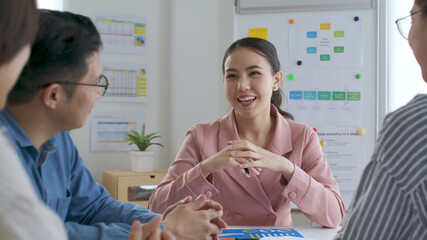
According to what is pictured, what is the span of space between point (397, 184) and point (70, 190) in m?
1.03

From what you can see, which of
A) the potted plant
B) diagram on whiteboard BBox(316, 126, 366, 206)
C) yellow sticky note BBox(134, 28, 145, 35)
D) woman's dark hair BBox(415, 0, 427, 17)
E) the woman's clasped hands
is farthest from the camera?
yellow sticky note BBox(134, 28, 145, 35)

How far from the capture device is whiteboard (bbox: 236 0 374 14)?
3.21 metres

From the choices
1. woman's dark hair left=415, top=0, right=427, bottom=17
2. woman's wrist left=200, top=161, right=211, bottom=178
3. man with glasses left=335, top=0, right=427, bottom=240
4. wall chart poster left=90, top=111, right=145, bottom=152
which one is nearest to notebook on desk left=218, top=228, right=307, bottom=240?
woman's wrist left=200, top=161, right=211, bottom=178

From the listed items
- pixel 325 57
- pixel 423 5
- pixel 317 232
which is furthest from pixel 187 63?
pixel 423 5

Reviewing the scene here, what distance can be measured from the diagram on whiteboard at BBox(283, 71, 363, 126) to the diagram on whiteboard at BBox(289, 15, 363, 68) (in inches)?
3.8

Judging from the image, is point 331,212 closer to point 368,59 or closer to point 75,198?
point 75,198

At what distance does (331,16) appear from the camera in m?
3.24

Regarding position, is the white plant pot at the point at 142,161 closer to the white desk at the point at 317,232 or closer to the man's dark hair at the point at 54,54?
the white desk at the point at 317,232

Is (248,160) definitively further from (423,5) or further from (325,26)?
(325,26)

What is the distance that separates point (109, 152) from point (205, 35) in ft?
4.28

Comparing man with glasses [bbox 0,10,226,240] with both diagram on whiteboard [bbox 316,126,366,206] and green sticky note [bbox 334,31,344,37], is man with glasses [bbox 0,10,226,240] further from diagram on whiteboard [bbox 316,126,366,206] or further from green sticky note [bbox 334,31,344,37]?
green sticky note [bbox 334,31,344,37]

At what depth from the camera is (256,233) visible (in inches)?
60.4

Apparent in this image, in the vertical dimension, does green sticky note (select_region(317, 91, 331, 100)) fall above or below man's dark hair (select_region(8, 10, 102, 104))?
below

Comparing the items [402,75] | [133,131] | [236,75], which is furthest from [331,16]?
[133,131]
